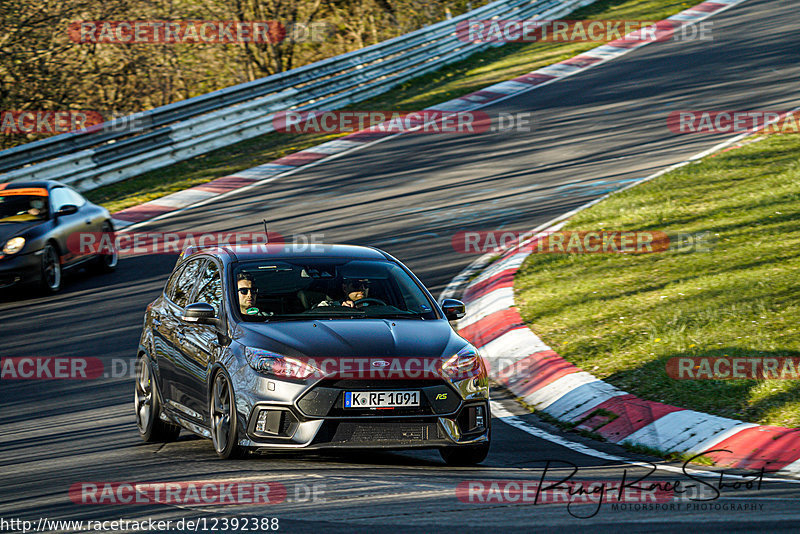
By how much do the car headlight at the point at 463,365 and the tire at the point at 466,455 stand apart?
1.53 ft

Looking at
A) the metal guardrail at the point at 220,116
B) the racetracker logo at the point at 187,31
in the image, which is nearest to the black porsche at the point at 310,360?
the metal guardrail at the point at 220,116

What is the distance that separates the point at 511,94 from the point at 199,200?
Answer: 8.22m

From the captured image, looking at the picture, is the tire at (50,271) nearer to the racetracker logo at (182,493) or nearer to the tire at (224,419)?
the tire at (224,419)

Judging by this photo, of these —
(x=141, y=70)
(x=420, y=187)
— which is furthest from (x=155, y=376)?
(x=141, y=70)

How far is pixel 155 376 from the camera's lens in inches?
341

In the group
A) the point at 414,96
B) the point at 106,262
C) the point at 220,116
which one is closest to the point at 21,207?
the point at 106,262

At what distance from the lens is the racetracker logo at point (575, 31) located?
28.0 metres

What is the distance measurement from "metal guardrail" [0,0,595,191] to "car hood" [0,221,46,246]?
4934 millimetres

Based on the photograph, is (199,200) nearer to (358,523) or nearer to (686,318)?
(686,318)

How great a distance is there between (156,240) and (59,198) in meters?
1.69

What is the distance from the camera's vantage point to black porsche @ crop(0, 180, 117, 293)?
1409 centimetres

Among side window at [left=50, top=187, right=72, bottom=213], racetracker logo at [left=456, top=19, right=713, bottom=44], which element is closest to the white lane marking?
side window at [left=50, top=187, right=72, bottom=213]

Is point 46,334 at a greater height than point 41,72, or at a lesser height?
lesser

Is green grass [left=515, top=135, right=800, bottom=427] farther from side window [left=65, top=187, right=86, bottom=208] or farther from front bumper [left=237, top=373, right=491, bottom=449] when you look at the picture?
side window [left=65, top=187, right=86, bottom=208]
